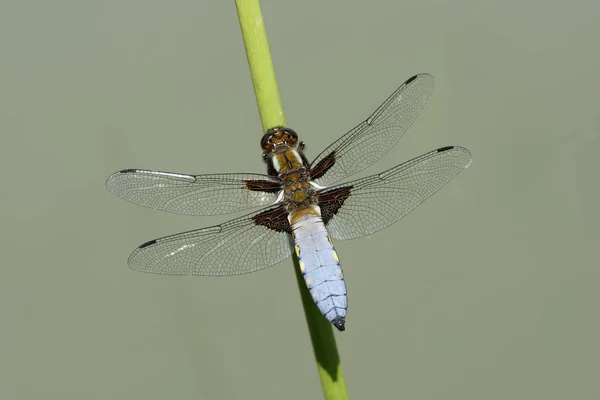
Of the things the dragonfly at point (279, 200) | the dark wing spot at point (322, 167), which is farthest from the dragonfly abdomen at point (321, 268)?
the dark wing spot at point (322, 167)

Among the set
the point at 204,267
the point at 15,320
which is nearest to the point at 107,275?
the point at 15,320

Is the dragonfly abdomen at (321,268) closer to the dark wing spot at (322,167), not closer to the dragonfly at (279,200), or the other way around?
the dragonfly at (279,200)

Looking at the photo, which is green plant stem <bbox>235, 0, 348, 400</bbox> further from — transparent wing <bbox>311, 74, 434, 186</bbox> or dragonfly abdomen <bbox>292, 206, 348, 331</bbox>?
transparent wing <bbox>311, 74, 434, 186</bbox>

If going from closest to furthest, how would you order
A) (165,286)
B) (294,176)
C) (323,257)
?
(323,257)
(294,176)
(165,286)

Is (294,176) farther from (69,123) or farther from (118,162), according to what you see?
(69,123)

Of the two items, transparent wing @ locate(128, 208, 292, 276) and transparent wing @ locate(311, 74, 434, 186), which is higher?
transparent wing @ locate(311, 74, 434, 186)

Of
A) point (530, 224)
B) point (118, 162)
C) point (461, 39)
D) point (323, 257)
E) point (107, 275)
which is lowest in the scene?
point (323, 257)

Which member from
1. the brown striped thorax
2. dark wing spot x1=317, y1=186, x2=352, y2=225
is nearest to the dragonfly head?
the brown striped thorax

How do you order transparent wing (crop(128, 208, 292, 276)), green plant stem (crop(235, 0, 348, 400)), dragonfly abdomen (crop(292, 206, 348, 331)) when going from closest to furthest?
green plant stem (crop(235, 0, 348, 400)) < dragonfly abdomen (crop(292, 206, 348, 331)) < transparent wing (crop(128, 208, 292, 276))

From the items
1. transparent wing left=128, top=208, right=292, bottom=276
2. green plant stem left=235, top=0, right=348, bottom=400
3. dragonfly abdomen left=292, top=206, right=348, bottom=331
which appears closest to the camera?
green plant stem left=235, top=0, right=348, bottom=400
